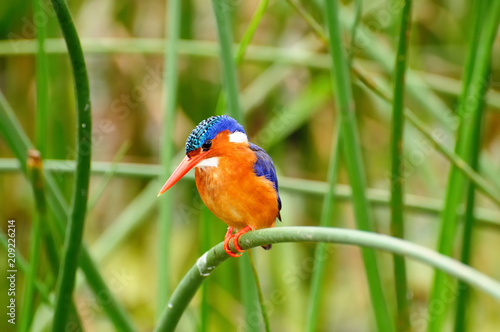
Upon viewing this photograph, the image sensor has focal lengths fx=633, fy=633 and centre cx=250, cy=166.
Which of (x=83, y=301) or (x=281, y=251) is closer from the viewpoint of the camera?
(x=281, y=251)

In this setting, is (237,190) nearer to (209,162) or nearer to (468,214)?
(209,162)

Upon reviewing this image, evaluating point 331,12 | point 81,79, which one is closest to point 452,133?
point 331,12

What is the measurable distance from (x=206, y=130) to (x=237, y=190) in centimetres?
13

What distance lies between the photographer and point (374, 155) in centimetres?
331

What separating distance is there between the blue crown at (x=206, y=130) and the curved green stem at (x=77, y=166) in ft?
0.42

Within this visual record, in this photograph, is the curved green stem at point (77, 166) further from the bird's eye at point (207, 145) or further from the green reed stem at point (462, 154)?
the green reed stem at point (462, 154)

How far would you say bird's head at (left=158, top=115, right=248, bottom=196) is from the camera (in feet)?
2.60

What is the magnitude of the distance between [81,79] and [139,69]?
2332 millimetres

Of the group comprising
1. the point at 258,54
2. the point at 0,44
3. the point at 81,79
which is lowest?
the point at 81,79

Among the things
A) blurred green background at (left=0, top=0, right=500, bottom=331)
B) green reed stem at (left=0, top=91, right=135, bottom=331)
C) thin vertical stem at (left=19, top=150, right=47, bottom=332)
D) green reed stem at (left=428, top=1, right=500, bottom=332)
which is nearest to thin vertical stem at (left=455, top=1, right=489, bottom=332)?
green reed stem at (left=428, top=1, right=500, bottom=332)

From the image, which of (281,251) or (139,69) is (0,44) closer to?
(139,69)

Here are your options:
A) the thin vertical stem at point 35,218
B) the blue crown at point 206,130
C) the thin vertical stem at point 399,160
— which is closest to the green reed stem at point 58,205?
the thin vertical stem at point 35,218

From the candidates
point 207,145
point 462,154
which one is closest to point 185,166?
point 207,145

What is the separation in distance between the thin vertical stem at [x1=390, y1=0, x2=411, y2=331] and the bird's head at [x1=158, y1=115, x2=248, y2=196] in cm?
28
